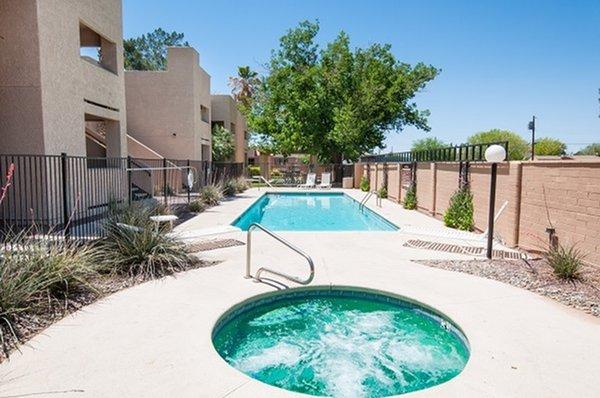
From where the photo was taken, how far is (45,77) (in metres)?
9.53

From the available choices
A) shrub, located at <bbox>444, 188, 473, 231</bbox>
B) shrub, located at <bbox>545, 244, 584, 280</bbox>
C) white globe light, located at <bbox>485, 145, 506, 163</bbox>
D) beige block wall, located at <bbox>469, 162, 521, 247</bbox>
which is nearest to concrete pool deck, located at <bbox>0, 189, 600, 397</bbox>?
shrub, located at <bbox>545, 244, 584, 280</bbox>

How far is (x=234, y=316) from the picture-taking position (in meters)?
5.00

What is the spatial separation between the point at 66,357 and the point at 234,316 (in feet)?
6.35

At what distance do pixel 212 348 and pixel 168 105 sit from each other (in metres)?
19.6

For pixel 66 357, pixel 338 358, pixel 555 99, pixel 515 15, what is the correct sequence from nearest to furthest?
pixel 66 357 < pixel 338 358 < pixel 515 15 < pixel 555 99

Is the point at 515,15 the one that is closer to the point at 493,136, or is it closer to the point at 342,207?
the point at 342,207

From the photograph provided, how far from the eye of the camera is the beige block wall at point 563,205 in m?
6.23

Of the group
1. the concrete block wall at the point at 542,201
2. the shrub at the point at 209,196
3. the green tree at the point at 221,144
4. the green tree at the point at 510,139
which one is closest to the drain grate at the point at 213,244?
the concrete block wall at the point at 542,201

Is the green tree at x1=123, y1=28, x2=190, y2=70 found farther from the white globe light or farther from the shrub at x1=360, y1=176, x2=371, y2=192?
the white globe light

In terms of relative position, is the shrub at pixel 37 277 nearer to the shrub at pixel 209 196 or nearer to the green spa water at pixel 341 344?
the green spa water at pixel 341 344

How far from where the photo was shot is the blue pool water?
42.9 ft

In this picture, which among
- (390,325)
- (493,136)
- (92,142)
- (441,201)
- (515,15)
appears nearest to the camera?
(390,325)

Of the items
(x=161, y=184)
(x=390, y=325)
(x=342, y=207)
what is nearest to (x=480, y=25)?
(x=342, y=207)

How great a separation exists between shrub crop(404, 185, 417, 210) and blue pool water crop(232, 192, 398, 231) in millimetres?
1545
